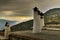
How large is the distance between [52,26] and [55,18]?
0.97 meters

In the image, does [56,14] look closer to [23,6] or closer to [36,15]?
[23,6]

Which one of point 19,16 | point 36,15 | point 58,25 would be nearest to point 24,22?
point 19,16

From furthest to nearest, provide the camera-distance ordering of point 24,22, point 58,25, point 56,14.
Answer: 1. point 24,22
2. point 56,14
3. point 58,25

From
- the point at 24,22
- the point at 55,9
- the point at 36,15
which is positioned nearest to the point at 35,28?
the point at 36,15

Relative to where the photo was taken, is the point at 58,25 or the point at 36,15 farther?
the point at 58,25

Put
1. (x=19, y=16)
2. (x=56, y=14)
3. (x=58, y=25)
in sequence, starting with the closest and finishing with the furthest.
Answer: (x=58, y=25)
(x=56, y=14)
(x=19, y=16)

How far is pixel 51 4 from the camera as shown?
30.0 ft

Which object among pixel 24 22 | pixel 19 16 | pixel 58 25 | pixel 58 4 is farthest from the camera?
pixel 24 22

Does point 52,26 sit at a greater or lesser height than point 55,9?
lesser

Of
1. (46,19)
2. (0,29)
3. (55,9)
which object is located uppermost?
(55,9)

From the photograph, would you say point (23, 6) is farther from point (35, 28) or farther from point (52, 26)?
point (35, 28)

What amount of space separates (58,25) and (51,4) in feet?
5.39

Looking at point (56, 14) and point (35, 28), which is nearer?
point (35, 28)

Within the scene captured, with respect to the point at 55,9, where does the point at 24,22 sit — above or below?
below
